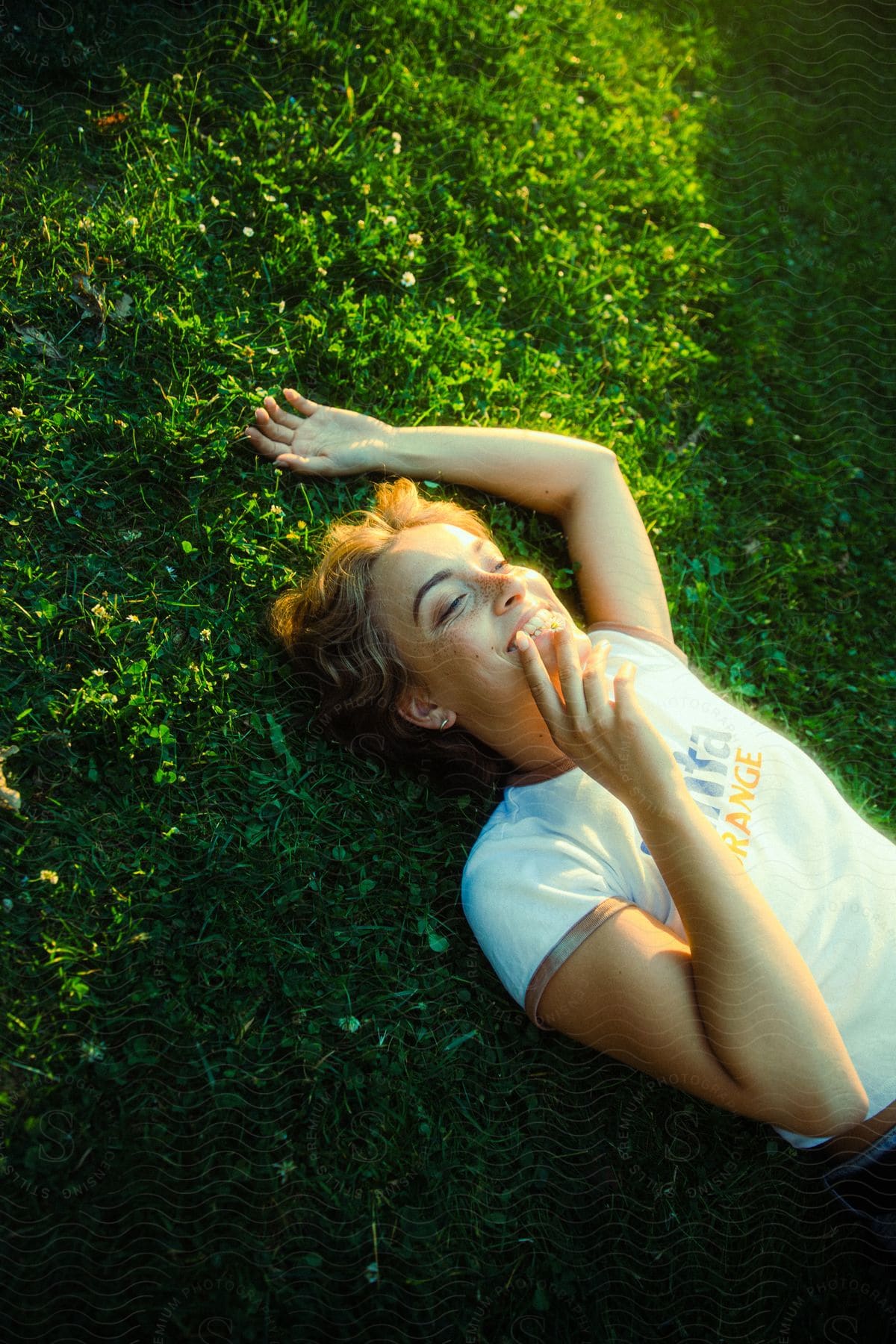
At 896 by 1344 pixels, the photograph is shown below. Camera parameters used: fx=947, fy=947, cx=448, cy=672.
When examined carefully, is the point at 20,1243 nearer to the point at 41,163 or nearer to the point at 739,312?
the point at 41,163

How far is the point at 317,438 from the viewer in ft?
7.71

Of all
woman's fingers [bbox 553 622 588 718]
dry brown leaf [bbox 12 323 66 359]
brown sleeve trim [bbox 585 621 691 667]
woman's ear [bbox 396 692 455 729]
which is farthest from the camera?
dry brown leaf [bbox 12 323 66 359]

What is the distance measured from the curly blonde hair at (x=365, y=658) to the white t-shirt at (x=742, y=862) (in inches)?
7.4

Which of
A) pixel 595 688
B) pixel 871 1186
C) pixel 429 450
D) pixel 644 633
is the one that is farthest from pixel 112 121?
pixel 871 1186

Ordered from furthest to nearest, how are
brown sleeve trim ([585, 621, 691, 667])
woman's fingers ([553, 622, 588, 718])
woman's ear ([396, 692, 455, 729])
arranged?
brown sleeve trim ([585, 621, 691, 667])
woman's ear ([396, 692, 455, 729])
woman's fingers ([553, 622, 588, 718])

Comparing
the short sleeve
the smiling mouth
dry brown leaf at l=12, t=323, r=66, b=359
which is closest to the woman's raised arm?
dry brown leaf at l=12, t=323, r=66, b=359

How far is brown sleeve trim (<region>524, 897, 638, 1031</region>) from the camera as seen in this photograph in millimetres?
1672

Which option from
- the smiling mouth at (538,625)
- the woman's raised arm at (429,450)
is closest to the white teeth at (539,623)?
the smiling mouth at (538,625)

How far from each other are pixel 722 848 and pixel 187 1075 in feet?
3.50

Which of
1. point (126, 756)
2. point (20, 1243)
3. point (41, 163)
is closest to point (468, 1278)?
point (20, 1243)

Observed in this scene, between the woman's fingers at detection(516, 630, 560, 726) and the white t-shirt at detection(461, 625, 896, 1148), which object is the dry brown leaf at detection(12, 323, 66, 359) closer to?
the woman's fingers at detection(516, 630, 560, 726)

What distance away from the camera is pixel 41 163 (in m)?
2.44

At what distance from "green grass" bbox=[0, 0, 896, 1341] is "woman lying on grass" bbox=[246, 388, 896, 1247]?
213mm

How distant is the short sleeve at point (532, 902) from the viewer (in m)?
1.69
